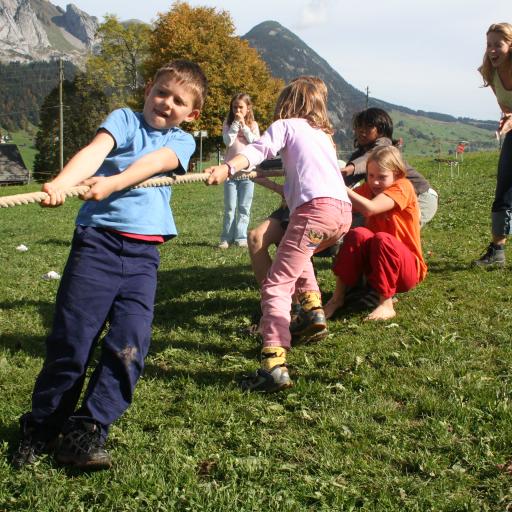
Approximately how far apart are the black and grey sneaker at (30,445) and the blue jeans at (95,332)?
2.0 inches

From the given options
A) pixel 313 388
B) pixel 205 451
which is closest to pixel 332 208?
pixel 313 388

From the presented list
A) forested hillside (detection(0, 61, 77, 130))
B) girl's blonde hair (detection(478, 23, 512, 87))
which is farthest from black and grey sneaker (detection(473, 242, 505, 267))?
forested hillside (detection(0, 61, 77, 130))

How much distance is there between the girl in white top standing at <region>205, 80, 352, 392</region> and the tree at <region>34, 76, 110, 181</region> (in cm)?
6537

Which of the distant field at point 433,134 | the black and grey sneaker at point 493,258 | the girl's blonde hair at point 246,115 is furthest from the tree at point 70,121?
the distant field at point 433,134

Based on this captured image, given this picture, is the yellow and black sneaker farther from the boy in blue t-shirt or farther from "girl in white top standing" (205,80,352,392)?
the boy in blue t-shirt

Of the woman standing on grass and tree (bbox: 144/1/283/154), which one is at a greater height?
tree (bbox: 144/1/283/154)

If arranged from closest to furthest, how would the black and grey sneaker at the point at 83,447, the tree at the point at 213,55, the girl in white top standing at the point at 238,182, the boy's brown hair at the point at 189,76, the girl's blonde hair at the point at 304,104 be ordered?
1. the black and grey sneaker at the point at 83,447
2. the boy's brown hair at the point at 189,76
3. the girl's blonde hair at the point at 304,104
4. the girl in white top standing at the point at 238,182
5. the tree at the point at 213,55

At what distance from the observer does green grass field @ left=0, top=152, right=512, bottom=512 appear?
3.00 meters

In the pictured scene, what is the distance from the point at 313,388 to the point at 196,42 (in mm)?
49487

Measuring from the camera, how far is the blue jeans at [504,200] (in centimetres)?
736

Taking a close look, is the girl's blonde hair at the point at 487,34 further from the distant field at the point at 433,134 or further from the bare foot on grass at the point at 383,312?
the distant field at the point at 433,134

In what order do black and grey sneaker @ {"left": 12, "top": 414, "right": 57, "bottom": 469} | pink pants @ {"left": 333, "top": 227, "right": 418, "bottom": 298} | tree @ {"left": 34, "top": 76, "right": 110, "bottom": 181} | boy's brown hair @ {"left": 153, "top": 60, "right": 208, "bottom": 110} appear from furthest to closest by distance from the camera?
tree @ {"left": 34, "top": 76, "right": 110, "bottom": 181} < pink pants @ {"left": 333, "top": 227, "right": 418, "bottom": 298} < boy's brown hair @ {"left": 153, "top": 60, "right": 208, "bottom": 110} < black and grey sneaker @ {"left": 12, "top": 414, "right": 57, "bottom": 469}

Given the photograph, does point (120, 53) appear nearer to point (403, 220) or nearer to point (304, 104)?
point (403, 220)

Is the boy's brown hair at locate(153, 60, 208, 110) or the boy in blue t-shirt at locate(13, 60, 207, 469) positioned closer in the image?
the boy in blue t-shirt at locate(13, 60, 207, 469)
